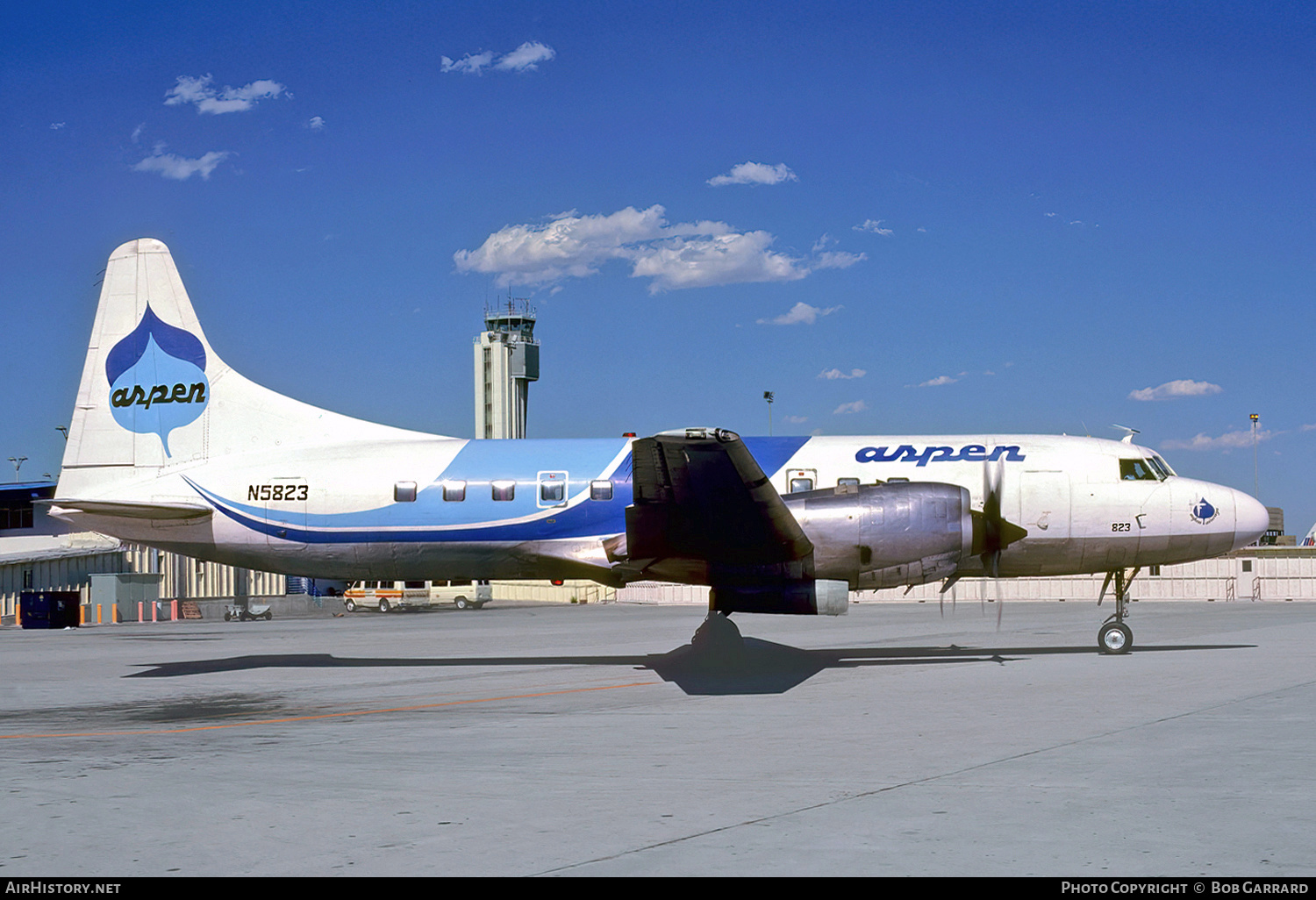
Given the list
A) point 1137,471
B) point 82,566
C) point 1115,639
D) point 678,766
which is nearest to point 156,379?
point 678,766

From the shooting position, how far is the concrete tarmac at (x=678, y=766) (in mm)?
6973

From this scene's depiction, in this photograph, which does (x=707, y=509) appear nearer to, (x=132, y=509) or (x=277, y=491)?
(x=277, y=491)

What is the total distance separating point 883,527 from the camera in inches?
727

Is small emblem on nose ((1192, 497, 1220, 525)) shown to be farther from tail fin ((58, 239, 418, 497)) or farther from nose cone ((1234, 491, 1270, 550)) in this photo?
tail fin ((58, 239, 418, 497))

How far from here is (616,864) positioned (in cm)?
668

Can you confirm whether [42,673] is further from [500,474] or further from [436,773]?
[436,773]

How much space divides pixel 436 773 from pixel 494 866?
359 cm

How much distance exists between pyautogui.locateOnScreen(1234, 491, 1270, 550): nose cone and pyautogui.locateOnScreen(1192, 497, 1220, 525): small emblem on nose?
0.49 m

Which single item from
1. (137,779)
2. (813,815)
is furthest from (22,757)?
(813,815)

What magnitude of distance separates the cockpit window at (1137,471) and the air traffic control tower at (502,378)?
95206 mm

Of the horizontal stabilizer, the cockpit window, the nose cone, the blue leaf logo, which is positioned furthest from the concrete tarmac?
the blue leaf logo

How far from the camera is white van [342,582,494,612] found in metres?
58.2

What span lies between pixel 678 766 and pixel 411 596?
50673 millimetres

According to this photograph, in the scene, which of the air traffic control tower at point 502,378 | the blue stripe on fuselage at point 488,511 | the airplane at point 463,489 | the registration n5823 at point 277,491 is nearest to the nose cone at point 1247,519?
the airplane at point 463,489
